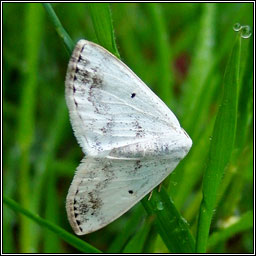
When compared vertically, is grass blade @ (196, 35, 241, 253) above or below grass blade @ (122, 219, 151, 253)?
above

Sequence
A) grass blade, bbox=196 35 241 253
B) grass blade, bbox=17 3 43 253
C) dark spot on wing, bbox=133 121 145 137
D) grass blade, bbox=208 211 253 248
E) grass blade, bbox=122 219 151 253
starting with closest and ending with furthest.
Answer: grass blade, bbox=196 35 241 253 → dark spot on wing, bbox=133 121 145 137 → grass blade, bbox=122 219 151 253 → grass blade, bbox=208 211 253 248 → grass blade, bbox=17 3 43 253

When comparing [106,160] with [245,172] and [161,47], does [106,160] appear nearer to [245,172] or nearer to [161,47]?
[245,172]

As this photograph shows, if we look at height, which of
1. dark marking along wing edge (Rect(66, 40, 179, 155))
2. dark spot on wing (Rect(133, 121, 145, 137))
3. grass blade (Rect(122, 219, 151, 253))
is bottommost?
grass blade (Rect(122, 219, 151, 253))

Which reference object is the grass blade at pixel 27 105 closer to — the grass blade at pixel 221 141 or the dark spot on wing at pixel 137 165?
the dark spot on wing at pixel 137 165

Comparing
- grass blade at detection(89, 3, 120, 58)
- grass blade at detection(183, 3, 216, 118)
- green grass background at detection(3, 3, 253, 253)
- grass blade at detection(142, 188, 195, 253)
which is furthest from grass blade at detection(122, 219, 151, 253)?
grass blade at detection(183, 3, 216, 118)

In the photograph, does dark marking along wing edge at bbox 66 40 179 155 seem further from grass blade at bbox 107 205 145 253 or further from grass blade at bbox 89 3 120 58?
grass blade at bbox 107 205 145 253

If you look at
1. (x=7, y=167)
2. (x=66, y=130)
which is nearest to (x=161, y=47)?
(x=66, y=130)

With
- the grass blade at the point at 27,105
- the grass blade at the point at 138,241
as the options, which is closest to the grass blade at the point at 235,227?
the grass blade at the point at 138,241

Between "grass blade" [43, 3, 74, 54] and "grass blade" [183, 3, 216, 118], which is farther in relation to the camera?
"grass blade" [183, 3, 216, 118]
